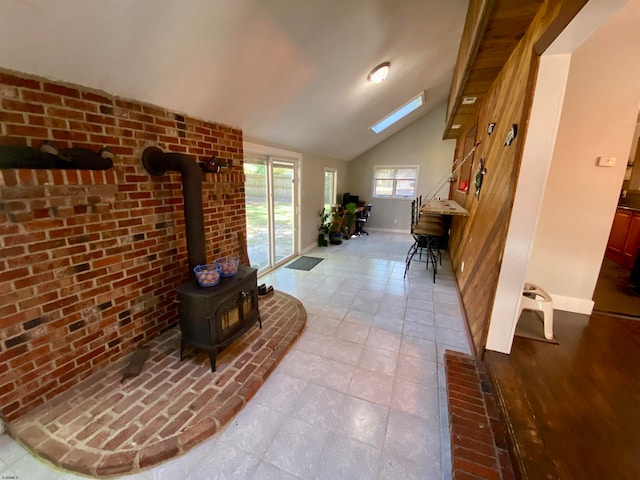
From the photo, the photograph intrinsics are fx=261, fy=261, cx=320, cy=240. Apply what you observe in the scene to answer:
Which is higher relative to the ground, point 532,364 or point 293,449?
point 532,364

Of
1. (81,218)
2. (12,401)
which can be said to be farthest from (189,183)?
(12,401)

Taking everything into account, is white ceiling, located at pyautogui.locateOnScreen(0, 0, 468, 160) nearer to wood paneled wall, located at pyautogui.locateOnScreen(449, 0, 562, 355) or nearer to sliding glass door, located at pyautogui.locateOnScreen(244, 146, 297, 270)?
sliding glass door, located at pyautogui.locateOnScreen(244, 146, 297, 270)

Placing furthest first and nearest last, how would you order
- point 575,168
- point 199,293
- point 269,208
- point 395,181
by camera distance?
point 395,181 → point 269,208 → point 575,168 → point 199,293

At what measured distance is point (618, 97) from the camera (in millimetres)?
2188

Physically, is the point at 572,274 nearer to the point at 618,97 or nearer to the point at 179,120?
the point at 618,97

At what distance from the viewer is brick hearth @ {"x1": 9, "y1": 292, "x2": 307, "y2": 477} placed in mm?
1330

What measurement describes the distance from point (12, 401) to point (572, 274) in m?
4.41

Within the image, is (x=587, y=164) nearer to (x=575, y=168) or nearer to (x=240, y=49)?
(x=575, y=168)

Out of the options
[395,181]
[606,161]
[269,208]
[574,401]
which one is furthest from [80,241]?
[395,181]

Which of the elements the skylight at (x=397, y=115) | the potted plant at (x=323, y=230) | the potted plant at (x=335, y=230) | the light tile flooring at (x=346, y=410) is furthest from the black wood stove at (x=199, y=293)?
the skylight at (x=397, y=115)

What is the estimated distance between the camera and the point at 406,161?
6.97 metres

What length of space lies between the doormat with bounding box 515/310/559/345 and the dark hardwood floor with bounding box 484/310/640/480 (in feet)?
0.22

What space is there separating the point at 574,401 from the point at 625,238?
12.8 feet

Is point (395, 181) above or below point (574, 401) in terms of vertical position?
above
